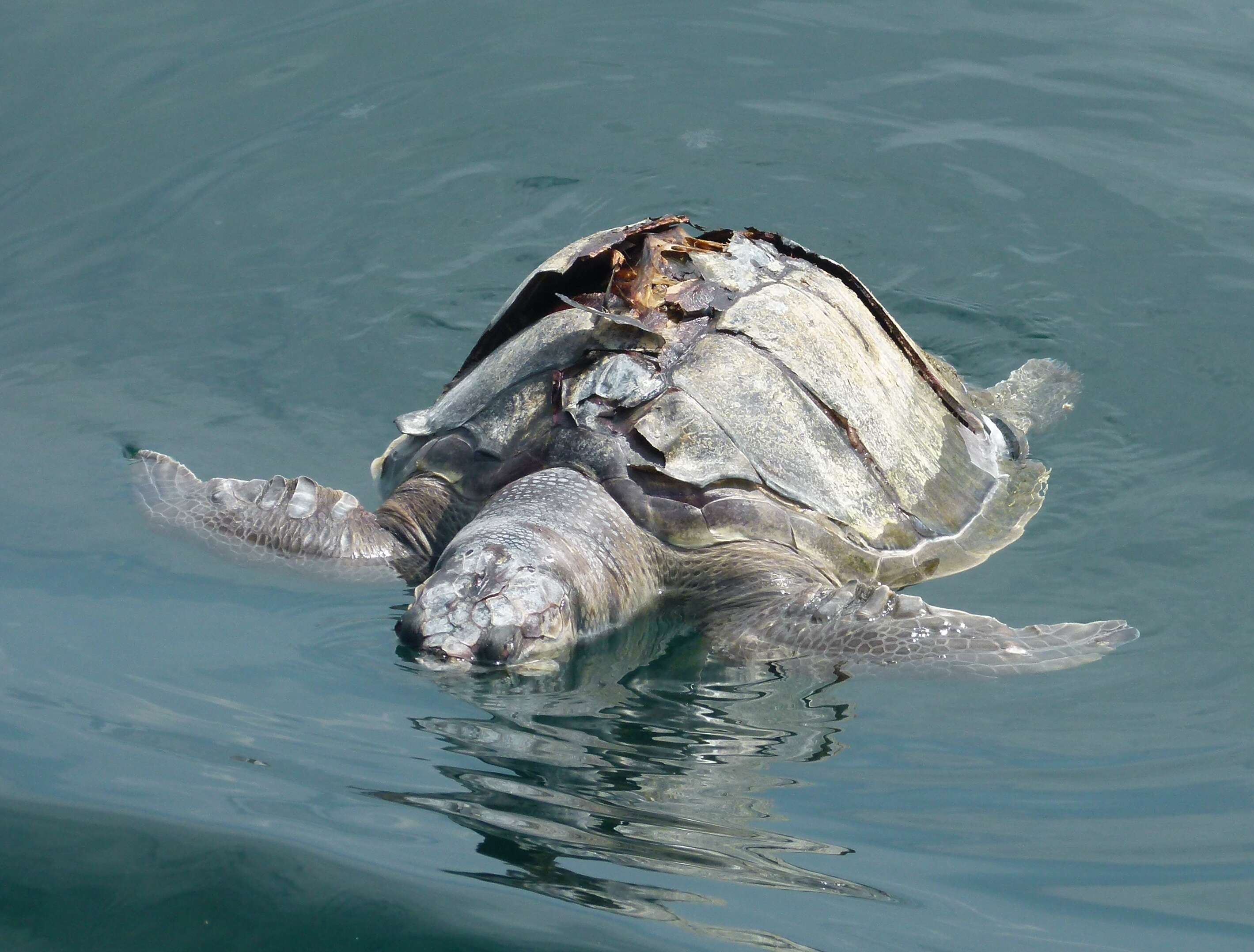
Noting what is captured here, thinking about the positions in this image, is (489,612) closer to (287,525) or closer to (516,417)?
(516,417)

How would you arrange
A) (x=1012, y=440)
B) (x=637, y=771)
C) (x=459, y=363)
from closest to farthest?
(x=637, y=771) → (x=1012, y=440) → (x=459, y=363)

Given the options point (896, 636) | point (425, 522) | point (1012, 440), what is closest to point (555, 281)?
point (425, 522)

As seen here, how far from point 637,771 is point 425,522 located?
2483 millimetres

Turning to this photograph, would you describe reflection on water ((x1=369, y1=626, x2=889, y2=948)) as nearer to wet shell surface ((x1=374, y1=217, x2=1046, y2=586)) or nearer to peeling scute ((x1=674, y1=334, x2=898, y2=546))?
wet shell surface ((x1=374, y1=217, x2=1046, y2=586))

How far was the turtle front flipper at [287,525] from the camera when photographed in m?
6.73

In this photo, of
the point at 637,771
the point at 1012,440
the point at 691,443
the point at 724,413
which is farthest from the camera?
the point at 1012,440

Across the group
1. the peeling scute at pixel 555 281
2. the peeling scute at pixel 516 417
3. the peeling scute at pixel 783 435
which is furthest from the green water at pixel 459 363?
the peeling scute at pixel 555 281

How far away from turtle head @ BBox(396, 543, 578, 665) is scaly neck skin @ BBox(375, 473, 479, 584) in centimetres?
88

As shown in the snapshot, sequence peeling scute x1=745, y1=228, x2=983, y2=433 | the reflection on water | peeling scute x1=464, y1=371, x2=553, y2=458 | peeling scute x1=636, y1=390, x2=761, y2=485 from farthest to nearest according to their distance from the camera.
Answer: peeling scute x1=745, y1=228, x2=983, y2=433 < peeling scute x1=464, y1=371, x2=553, y2=458 < peeling scute x1=636, y1=390, x2=761, y2=485 < the reflection on water

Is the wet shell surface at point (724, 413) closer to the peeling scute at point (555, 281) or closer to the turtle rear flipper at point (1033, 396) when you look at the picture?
the peeling scute at point (555, 281)

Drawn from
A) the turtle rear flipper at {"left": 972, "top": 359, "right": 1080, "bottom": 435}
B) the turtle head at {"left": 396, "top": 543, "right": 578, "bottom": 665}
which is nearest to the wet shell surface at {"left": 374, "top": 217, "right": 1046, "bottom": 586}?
the turtle rear flipper at {"left": 972, "top": 359, "right": 1080, "bottom": 435}

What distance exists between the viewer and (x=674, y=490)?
641cm

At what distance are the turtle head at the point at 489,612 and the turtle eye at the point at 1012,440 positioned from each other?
11.5 feet

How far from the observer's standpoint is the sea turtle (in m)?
5.87
